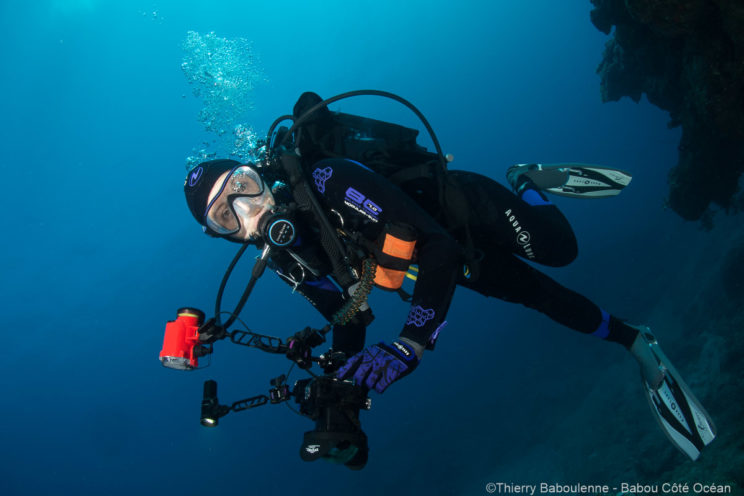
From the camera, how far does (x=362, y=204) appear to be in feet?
7.63

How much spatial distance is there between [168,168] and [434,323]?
4756cm

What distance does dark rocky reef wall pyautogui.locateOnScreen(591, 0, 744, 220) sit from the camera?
15.2 feet

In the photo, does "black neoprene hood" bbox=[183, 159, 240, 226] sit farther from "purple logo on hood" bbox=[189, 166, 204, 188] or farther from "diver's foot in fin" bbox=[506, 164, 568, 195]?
"diver's foot in fin" bbox=[506, 164, 568, 195]

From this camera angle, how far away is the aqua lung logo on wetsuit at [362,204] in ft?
7.56

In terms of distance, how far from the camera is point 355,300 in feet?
7.25

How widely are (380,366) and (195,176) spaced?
2183mm

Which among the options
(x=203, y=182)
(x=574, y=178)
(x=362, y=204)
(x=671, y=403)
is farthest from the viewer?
(x=574, y=178)

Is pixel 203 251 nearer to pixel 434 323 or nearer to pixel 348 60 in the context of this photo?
pixel 348 60

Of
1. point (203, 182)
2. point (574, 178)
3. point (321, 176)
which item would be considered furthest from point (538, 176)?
point (203, 182)

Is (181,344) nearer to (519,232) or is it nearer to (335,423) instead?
(335,423)

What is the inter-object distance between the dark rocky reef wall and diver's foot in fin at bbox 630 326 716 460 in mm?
3859

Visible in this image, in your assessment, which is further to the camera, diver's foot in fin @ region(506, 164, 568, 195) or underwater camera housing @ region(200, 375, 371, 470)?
diver's foot in fin @ region(506, 164, 568, 195)

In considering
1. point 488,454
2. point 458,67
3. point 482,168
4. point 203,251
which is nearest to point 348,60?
point 458,67

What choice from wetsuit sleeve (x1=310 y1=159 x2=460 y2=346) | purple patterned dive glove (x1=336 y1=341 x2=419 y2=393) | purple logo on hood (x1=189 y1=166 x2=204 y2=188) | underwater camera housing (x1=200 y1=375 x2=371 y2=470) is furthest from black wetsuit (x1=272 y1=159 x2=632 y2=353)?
purple logo on hood (x1=189 y1=166 x2=204 y2=188)
